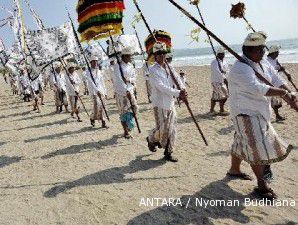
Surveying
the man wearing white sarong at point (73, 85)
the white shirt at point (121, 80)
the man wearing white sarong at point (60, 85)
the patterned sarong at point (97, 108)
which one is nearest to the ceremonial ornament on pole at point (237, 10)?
the white shirt at point (121, 80)

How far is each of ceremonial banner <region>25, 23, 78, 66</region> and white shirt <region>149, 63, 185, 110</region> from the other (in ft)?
15.3

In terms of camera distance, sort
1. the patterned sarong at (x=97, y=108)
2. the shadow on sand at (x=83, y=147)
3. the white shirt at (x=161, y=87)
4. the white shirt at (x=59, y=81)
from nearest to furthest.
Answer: the white shirt at (x=161, y=87), the shadow on sand at (x=83, y=147), the patterned sarong at (x=97, y=108), the white shirt at (x=59, y=81)

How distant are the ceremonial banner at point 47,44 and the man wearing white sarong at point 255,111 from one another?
6787mm

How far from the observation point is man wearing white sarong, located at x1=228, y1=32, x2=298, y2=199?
4.77 m

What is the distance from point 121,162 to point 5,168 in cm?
257

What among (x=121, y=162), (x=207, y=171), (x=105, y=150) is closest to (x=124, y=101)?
(x=105, y=150)

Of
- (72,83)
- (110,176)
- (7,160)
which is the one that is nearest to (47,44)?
(72,83)

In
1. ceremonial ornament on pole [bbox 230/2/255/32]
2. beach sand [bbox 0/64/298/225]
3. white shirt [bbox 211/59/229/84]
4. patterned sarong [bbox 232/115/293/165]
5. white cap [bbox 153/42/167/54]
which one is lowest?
beach sand [bbox 0/64/298/225]

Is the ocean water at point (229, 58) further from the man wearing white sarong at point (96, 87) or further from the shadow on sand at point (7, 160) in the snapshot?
the shadow on sand at point (7, 160)

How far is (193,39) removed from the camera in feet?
25.5

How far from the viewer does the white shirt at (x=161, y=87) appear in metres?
6.75

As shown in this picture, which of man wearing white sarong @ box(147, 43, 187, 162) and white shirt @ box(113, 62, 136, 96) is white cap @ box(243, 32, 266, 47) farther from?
white shirt @ box(113, 62, 136, 96)

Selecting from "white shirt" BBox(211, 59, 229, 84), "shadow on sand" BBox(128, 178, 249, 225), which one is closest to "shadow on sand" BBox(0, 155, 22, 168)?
"shadow on sand" BBox(128, 178, 249, 225)

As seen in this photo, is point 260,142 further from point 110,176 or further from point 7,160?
point 7,160
